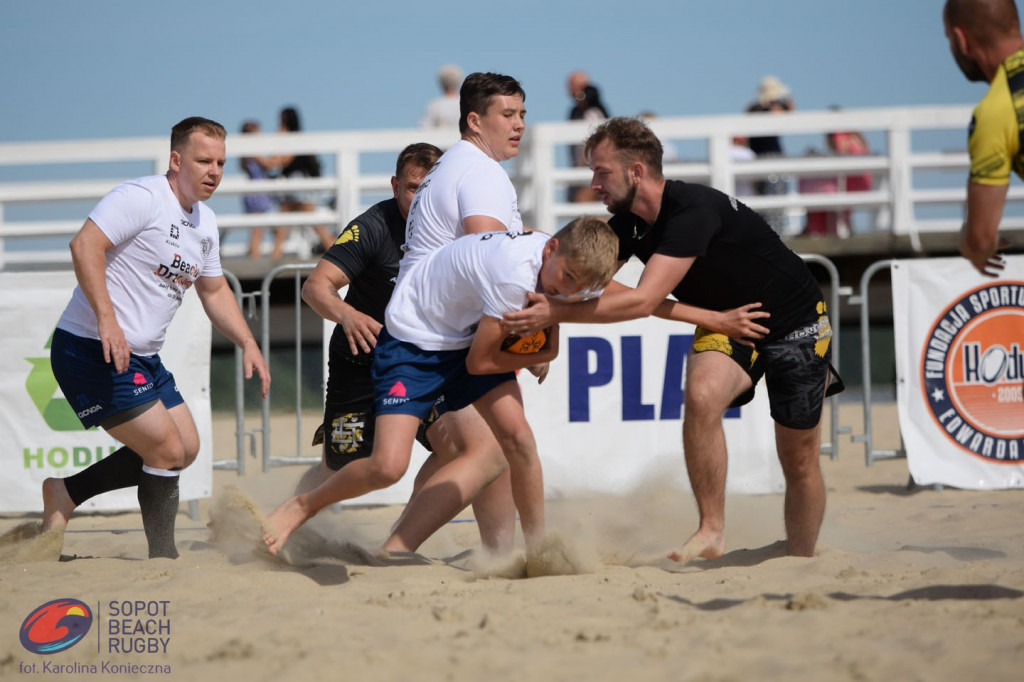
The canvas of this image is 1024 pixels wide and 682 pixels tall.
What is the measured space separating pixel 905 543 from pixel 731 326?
5.96ft

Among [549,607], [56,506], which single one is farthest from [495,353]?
[56,506]

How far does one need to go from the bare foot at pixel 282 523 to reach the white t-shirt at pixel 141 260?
1.02m

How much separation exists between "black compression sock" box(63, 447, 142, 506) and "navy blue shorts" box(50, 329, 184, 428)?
37cm

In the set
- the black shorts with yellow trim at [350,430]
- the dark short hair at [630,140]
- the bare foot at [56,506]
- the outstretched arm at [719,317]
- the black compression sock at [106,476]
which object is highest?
the dark short hair at [630,140]

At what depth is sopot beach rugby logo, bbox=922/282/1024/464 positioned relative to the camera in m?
7.09

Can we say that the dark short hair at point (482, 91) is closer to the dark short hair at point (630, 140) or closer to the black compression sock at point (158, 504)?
the dark short hair at point (630, 140)

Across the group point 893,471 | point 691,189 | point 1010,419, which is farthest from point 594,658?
point 893,471

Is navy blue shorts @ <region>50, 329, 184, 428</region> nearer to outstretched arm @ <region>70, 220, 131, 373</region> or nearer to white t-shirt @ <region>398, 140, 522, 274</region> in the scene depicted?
outstretched arm @ <region>70, 220, 131, 373</region>

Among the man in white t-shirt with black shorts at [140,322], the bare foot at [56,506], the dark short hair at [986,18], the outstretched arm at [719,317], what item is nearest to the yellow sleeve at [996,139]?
the dark short hair at [986,18]

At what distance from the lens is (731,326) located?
4406 millimetres

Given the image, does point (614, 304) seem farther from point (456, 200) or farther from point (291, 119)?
point (291, 119)

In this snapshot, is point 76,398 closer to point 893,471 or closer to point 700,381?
point 700,381

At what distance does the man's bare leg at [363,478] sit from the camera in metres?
3.95

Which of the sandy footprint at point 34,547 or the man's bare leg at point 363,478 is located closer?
the man's bare leg at point 363,478
